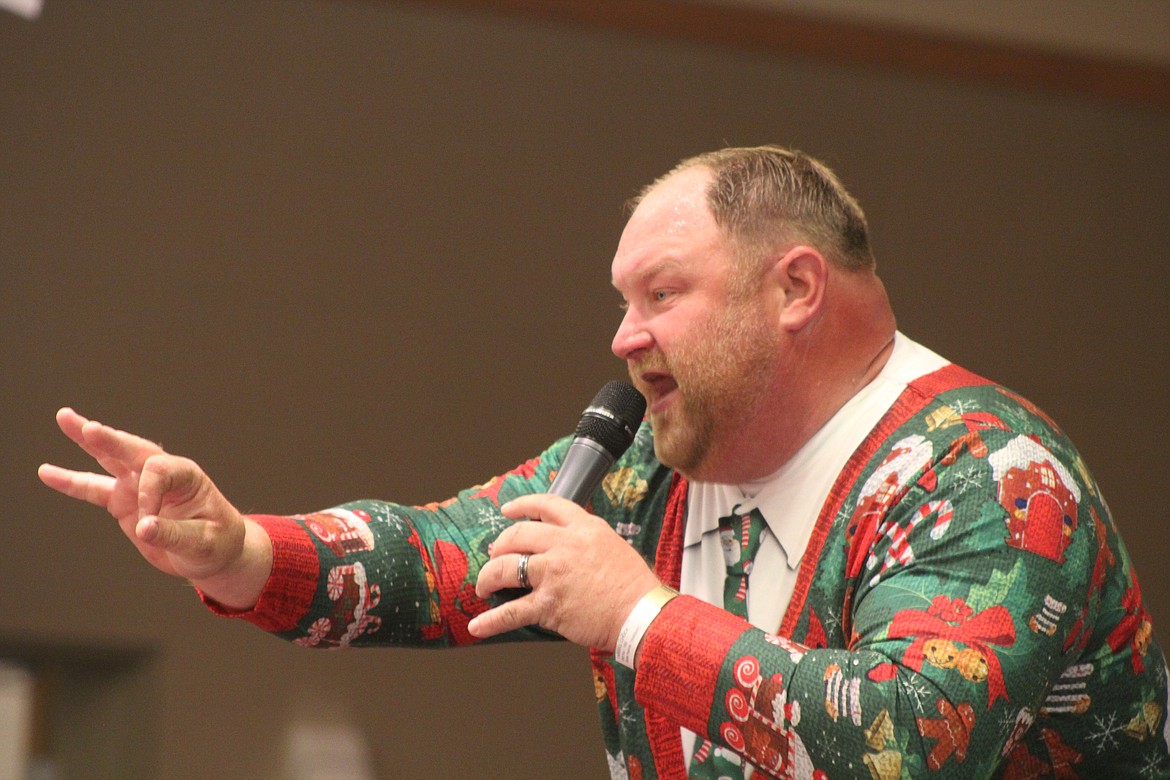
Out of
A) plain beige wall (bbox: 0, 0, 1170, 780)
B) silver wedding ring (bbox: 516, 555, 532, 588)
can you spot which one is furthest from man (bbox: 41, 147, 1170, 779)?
plain beige wall (bbox: 0, 0, 1170, 780)

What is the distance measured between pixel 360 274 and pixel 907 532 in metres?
2.56

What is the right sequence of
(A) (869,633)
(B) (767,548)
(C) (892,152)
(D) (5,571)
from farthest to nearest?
(C) (892,152) < (D) (5,571) < (B) (767,548) < (A) (869,633)

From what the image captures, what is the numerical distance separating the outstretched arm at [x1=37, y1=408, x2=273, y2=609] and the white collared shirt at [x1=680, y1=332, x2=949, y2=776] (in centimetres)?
54

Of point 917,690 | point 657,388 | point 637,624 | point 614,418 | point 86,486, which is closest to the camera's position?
point 917,690

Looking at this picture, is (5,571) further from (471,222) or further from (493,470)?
(471,222)

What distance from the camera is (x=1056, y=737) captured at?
156cm

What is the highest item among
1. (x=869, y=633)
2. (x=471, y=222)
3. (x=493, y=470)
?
(x=471, y=222)

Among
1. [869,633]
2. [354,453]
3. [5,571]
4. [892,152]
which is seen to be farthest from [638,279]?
[892,152]

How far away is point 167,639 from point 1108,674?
2.57 m

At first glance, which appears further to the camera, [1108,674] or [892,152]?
[892,152]

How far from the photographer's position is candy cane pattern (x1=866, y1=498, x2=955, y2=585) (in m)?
1.43

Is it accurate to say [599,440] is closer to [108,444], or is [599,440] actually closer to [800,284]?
[800,284]

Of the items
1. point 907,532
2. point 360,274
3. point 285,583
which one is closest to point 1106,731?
point 907,532

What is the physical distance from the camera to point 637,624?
1.38m
